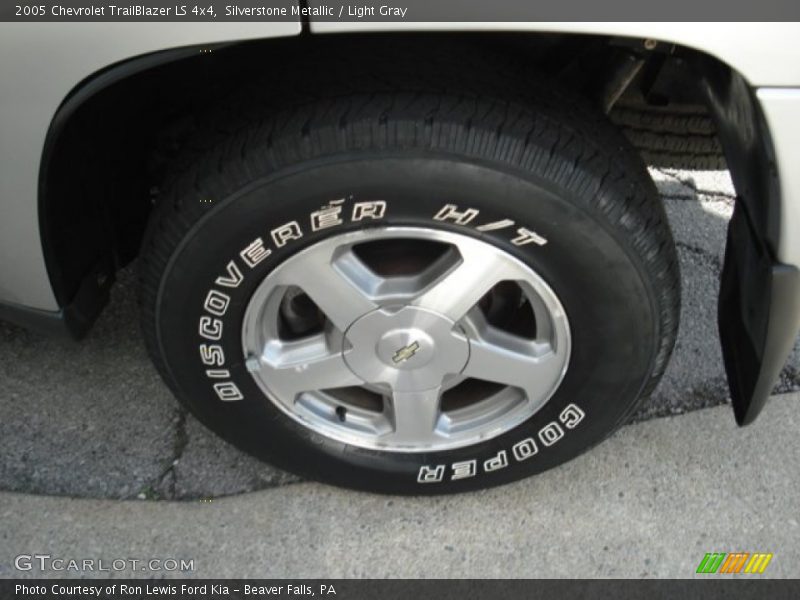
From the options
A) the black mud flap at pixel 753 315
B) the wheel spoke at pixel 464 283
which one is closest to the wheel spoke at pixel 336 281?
the wheel spoke at pixel 464 283

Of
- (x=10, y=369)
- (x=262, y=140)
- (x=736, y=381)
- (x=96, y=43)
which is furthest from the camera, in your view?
(x=10, y=369)

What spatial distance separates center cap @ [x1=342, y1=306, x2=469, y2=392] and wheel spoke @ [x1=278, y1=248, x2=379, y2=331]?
1.5 inches

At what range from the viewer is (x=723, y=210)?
2.96 metres

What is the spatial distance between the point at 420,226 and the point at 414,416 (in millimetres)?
514

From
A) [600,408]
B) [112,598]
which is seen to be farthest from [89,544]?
[600,408]

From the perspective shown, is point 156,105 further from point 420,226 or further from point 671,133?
point 671,133

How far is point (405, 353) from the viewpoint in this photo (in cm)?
178

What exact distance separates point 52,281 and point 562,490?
131 cm

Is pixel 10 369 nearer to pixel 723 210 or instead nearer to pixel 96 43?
pixel 96 43

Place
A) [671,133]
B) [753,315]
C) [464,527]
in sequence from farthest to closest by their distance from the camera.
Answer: [671,133], [464,527], [753,315]

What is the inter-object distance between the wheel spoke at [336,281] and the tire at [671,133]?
84cm

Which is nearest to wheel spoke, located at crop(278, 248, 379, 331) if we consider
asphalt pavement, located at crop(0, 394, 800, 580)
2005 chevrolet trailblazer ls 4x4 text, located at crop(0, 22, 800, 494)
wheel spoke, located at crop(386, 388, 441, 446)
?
2005 chevrolet trailblazer ls 4x4 text, located at crop(0, 22, 800, 494)

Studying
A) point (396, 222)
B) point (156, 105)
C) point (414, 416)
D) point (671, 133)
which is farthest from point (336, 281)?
point (671, 133)

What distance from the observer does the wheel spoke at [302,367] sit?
183cm
